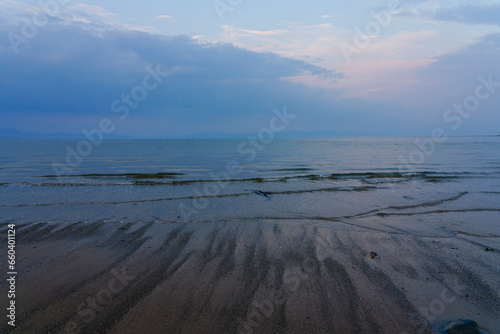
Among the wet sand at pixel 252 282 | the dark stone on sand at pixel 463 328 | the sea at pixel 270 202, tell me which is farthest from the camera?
the sea at pixel 270 202

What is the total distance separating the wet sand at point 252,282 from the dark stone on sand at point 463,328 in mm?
231

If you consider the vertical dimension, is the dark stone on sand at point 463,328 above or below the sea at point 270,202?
above

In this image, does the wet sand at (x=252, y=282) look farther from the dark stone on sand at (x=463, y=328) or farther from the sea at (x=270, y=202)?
the sea at (x=270, y=202)

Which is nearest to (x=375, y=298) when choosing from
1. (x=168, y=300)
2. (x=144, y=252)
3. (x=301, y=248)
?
(x=301, y=248)

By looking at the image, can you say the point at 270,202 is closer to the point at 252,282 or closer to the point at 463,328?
the point at 252,282

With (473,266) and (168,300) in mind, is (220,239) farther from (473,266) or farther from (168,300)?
(473,266)

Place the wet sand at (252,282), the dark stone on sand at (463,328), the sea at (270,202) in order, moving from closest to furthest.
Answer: the dark stone on sand at (463,328), the wet sand at (252,282), the sea at (270,202)

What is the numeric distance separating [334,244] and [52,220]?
9.90m

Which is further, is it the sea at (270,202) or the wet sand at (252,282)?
the sea at (270,202)

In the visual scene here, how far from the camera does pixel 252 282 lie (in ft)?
16.4

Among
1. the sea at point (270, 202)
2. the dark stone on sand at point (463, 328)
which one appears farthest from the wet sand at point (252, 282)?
the sea at point (270, 202)

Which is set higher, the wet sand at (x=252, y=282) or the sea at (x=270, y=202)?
the wet sand at (x=252, y=282)

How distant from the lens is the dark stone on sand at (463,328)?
3623 millimetres

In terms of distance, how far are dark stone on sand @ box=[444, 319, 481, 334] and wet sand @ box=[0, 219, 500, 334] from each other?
0.76 feet
